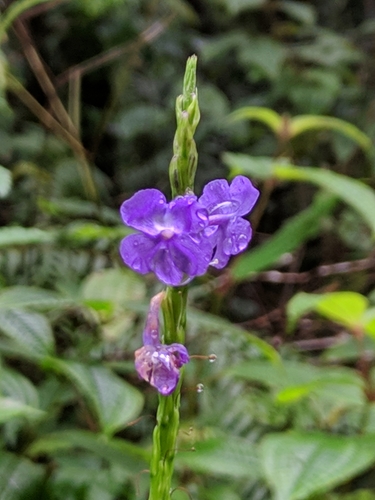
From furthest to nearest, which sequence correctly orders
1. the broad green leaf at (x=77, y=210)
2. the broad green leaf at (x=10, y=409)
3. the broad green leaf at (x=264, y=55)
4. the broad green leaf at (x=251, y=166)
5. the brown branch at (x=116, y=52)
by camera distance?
1. the broad green leaf at (x=264, y=55)
2. the brown branch at (x=116, y=52)
3. the broad green leaf at (x=77, y=210)
4. the broad green leaf at (x=251, y=166)
5. the broad green leaf at (x=10, y=409)

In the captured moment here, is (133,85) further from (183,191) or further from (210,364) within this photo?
(183,191)

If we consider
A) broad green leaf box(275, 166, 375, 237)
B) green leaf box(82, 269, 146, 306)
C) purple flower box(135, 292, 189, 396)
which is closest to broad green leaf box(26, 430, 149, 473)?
green leaf box(82, 269, 146, 306)

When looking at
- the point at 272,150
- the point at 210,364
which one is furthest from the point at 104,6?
the point at 210,364

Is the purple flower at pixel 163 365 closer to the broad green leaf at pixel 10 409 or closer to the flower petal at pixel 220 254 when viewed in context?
the flower petal at pixel 220 254

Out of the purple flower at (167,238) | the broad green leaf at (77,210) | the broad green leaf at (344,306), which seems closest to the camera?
the purple flower at (167,238)

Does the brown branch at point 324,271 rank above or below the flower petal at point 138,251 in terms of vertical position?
below

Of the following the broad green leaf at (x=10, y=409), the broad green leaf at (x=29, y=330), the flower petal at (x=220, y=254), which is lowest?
the broad green leaf at (x=29, y=330)

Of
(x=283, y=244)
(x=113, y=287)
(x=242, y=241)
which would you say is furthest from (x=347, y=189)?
(x=242, y=241)

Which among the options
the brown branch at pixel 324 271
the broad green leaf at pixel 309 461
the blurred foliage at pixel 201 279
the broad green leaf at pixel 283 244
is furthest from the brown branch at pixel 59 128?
the broad green leaf at pixel 309 461
